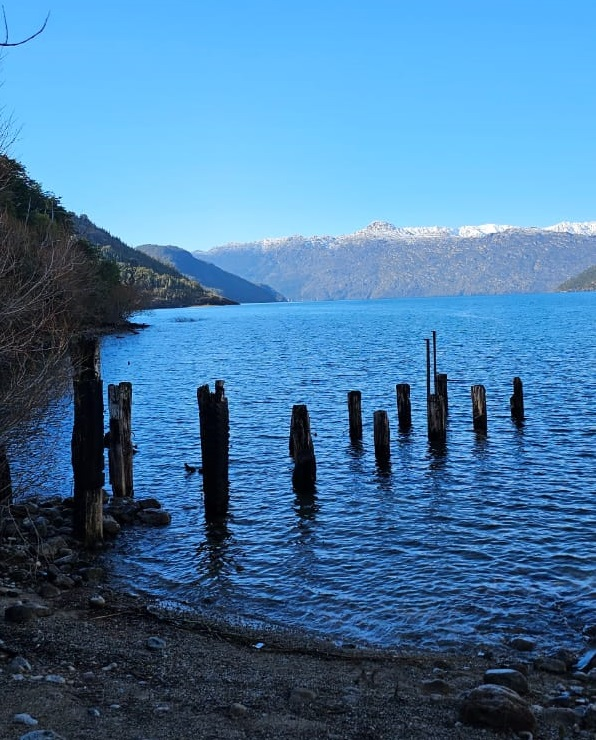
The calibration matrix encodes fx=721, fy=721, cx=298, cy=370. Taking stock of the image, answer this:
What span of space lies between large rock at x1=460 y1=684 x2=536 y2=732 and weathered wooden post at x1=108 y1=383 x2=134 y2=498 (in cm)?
1389

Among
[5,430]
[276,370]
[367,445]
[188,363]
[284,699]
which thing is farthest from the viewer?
[188,363]

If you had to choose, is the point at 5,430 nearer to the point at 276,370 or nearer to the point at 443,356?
the point at 276,370

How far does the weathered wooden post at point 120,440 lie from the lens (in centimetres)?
2084

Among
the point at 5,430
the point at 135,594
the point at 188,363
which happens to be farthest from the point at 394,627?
the point at 188,363

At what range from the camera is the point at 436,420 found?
28875mm

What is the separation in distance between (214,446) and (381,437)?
8545 millimetres

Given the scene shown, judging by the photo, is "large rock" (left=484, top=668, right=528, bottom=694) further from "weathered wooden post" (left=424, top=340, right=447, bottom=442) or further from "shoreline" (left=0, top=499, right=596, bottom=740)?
A: "weathered wooden post" (left=424, top=340, right=447, bottom=442)

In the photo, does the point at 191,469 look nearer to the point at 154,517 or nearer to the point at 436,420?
the point at 154,517

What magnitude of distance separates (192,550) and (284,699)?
27.8 feet

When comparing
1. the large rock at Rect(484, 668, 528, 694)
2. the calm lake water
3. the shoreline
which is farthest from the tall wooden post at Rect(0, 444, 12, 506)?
the large rock at Rect(484, 668, 528, 694)

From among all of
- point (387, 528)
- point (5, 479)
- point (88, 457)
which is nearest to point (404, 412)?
point (387, 528)

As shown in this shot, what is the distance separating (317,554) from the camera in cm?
1742

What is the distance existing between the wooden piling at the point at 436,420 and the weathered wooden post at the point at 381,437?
10.8 ft

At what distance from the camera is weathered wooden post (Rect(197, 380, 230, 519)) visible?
63.8 ft
